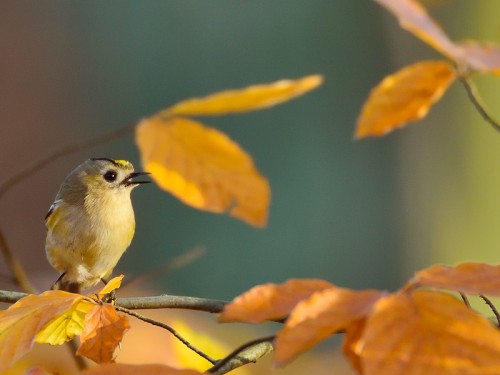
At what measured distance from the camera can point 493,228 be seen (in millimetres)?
4379

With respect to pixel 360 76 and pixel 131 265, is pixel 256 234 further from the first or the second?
pixel 360 76

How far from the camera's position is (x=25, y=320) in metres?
0.68

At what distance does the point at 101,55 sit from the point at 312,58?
141 cm

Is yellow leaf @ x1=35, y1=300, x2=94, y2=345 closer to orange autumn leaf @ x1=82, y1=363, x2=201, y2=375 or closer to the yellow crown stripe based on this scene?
orange autumn leaf @ x1=82, y1=363, x2=201, y2=375

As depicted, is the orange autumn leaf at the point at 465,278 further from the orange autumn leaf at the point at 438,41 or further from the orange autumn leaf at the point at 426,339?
the orange autumn leaf at the point at 438,41

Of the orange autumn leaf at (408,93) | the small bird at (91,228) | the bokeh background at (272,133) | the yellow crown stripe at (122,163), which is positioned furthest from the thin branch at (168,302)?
the bokeh background at (272,133)

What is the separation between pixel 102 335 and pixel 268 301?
0.84 ft

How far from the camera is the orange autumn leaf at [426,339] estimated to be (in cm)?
51

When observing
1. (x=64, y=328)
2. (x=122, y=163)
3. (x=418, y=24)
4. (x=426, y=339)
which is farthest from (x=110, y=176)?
(x=426, y=339)

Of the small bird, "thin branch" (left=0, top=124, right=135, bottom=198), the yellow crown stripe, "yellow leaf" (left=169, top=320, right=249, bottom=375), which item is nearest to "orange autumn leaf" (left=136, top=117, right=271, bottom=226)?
"thin branch" (left=0, top=124, right=135, bottom=198)

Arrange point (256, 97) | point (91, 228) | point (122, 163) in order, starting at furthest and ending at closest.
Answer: point (122, 163)
point (91, 228)
point (256, 97)

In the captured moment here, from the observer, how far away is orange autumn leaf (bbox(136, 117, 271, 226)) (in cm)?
72

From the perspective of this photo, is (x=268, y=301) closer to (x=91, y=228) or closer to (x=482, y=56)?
(x=482, y=56)

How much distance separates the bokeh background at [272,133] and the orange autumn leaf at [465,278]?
353 cm
